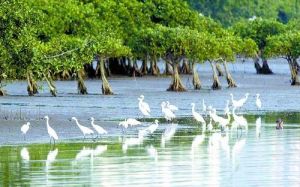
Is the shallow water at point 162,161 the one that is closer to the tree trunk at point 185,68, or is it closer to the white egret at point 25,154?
the white egret at point 25,154

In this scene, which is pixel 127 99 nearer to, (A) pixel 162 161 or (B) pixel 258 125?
Result: (B) pixel 258 125

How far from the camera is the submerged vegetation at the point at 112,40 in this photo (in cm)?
4191

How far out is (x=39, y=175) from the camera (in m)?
27.3

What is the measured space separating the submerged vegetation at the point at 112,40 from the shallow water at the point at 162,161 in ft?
21.0

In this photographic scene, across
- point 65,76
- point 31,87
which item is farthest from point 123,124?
point 65,76

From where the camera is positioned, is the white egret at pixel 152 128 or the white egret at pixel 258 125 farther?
the white egret at pixel 152 128

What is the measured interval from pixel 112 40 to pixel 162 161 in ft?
118

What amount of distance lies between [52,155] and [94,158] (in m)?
1.33

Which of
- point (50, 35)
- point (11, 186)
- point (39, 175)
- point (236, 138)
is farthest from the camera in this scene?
point (50, 35)

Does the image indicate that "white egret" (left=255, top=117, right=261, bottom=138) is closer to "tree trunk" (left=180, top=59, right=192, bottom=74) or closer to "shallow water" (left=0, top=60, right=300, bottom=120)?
"shallow water" (left=0, top=60, right=300, bottom=120)

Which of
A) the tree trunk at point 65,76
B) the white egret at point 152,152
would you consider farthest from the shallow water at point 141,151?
the tree trunk at point 65,76

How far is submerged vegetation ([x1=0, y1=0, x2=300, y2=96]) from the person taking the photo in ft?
137

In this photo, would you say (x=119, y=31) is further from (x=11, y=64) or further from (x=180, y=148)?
(x=180, y=148)

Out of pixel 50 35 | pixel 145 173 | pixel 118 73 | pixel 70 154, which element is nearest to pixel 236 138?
pixel 70 154
